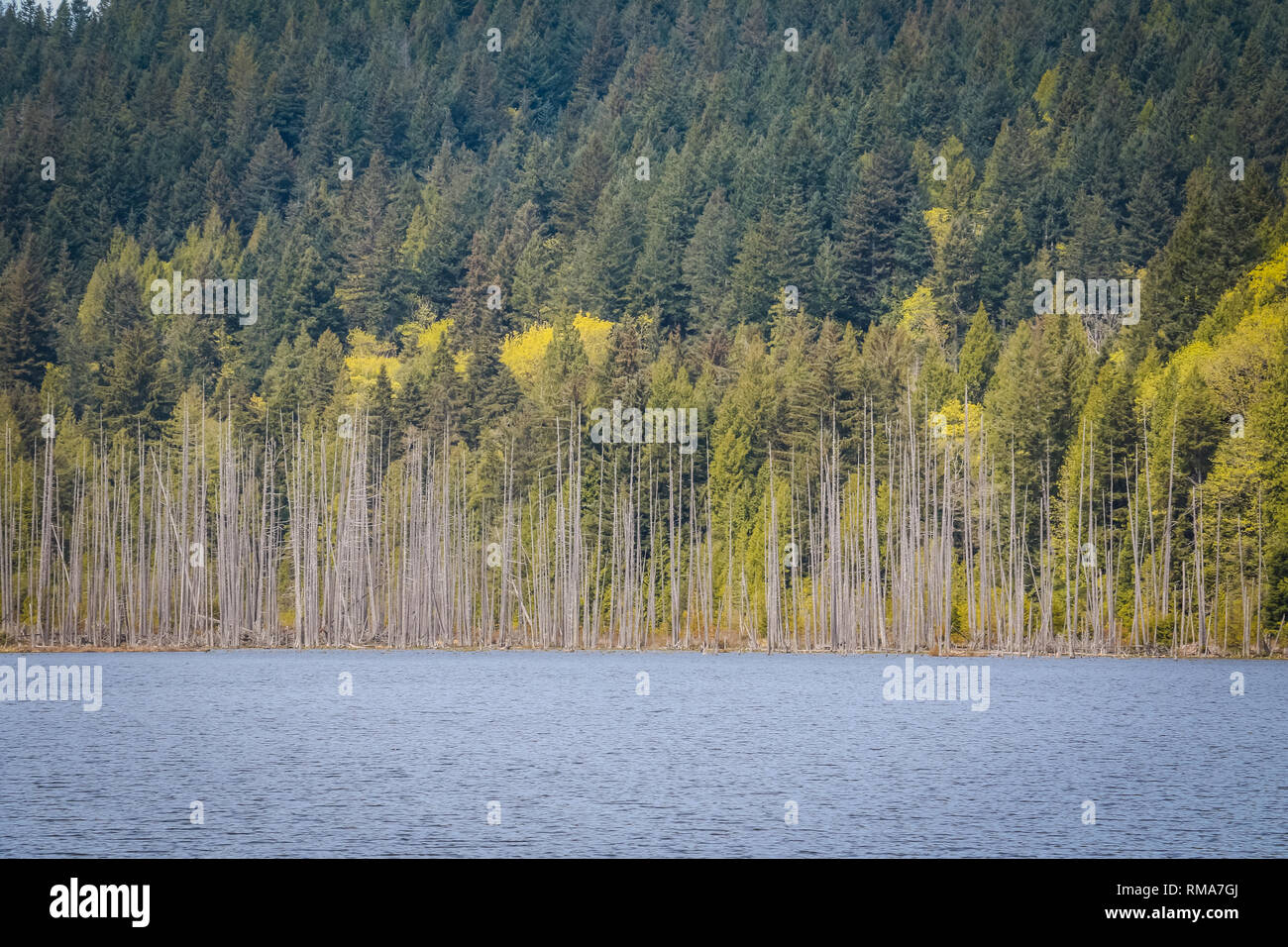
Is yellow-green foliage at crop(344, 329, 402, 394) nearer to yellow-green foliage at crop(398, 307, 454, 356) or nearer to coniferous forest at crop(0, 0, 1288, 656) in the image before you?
coniferous forest at crop(0, 0, 1288, 656)

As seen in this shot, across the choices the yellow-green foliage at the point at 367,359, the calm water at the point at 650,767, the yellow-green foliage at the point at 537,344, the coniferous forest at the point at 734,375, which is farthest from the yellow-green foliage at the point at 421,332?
the calm water at the point at 650,767

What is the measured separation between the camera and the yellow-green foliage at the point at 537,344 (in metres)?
119

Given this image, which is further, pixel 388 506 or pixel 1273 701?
pixel 388 506

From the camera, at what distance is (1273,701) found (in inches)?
→ 2099

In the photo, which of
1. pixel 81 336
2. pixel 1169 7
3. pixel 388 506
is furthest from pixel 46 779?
pixel 1169 7

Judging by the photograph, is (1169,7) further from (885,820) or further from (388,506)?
(885,820)

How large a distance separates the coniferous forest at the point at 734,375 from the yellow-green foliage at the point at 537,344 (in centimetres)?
55

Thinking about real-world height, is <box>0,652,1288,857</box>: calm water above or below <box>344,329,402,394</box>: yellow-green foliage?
below

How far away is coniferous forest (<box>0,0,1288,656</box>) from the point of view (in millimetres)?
75312

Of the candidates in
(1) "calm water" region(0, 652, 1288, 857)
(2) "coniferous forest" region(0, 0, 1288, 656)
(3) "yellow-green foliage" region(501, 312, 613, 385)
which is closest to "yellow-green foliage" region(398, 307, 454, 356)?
(2) "coniferous forest" region(0, 0, 1288, 656)

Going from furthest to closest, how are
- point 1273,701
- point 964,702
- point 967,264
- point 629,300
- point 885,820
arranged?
1. point 629,300
2. point 967,264
3. point 964,702
4. point 1273,701
5. point 885,820

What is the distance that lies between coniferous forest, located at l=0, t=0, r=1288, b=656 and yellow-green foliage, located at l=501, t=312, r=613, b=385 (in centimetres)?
55

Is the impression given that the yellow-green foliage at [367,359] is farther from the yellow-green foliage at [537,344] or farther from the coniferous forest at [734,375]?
the yellow-green foliage at [537,344]
